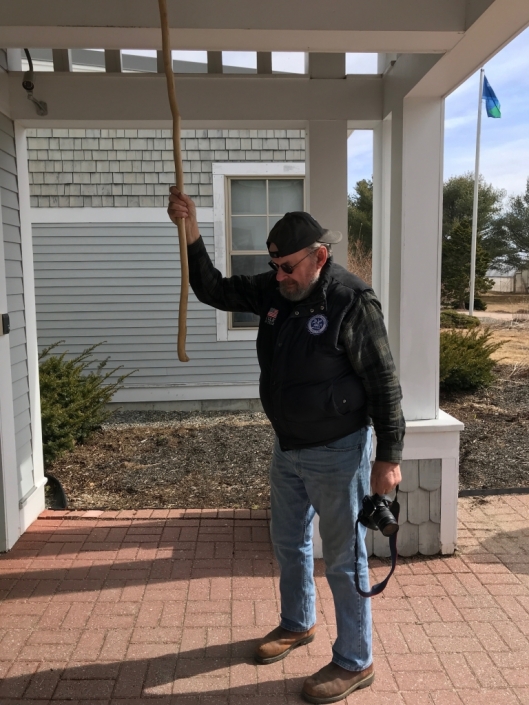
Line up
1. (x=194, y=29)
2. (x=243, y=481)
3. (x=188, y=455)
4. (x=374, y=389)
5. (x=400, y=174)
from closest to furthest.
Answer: (x=374, y=389) → (x=194, y=29) → (x=400, y=174) → (x=243, y=481) → (x=188, y=455)

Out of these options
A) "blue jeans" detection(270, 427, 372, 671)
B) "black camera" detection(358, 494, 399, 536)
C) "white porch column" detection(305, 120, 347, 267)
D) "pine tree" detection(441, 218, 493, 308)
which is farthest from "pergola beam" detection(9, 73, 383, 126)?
"pine tree" detection(441, 218, 493, 308)

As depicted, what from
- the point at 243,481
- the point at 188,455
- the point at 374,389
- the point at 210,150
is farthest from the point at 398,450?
the point at 210,150

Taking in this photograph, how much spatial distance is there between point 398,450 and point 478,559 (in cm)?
165

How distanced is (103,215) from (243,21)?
17.8 ft

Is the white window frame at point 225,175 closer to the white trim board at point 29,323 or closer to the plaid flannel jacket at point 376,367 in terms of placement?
the white trim board at point 29,323

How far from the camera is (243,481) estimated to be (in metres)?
5.45

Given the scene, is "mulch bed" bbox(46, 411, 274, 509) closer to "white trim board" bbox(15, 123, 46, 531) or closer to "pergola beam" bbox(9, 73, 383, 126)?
"white trim board" bbox(15, 123, 46, 531)

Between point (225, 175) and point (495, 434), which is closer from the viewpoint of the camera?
point (495, 434)

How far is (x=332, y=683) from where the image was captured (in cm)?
244

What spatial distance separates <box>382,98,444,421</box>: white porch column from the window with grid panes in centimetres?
430

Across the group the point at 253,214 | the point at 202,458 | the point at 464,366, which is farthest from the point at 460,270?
the point at 202,458

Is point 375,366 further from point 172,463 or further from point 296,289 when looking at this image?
point 172,463

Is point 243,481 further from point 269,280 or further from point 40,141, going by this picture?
point 40,141

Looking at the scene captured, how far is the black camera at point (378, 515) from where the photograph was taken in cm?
222
